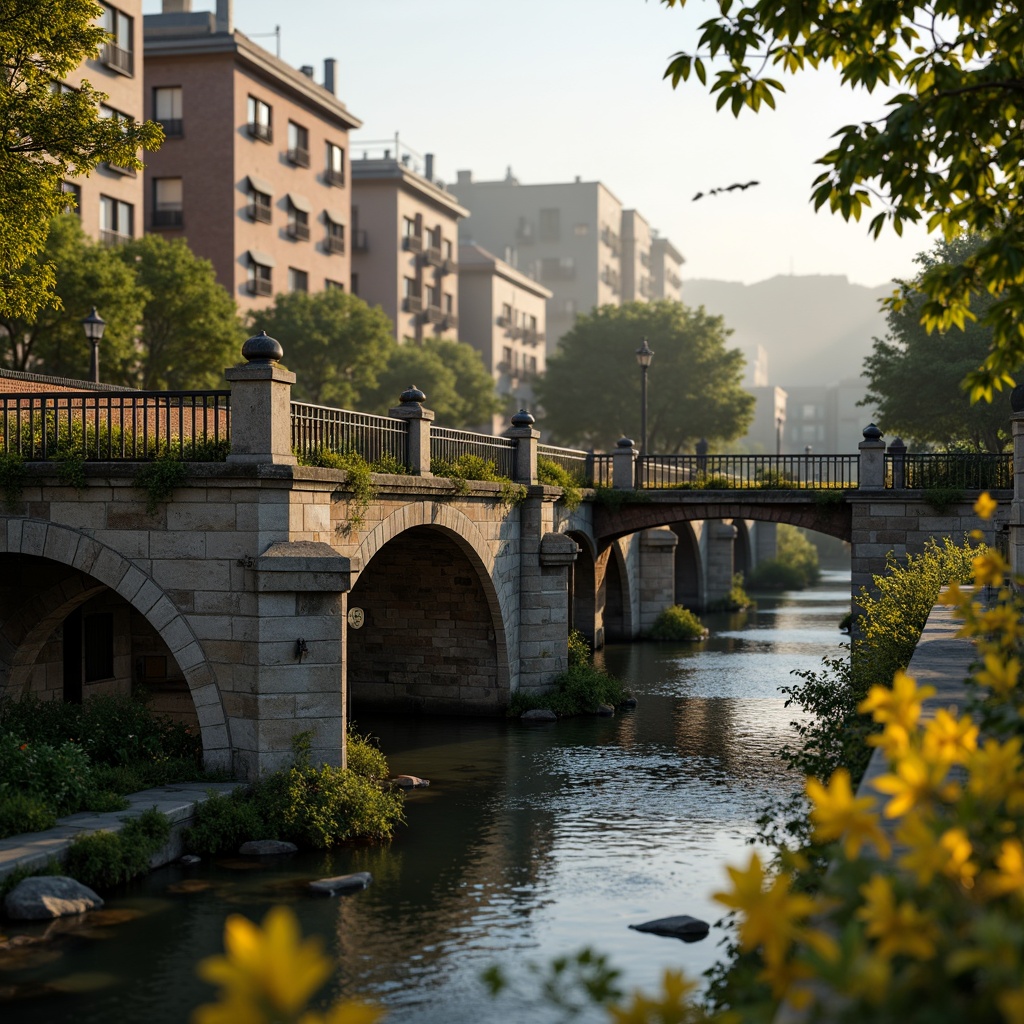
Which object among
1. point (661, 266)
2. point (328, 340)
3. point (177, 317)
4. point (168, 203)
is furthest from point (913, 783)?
point (661, 266)

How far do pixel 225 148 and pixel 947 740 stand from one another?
44.0 m

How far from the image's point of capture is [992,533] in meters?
25.9

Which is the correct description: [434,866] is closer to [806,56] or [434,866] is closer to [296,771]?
[296,771]

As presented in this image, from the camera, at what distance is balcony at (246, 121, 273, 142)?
46094 millimetres

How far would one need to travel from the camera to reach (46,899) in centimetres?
1216

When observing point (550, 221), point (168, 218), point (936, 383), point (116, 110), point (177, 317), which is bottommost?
point (936, 383)

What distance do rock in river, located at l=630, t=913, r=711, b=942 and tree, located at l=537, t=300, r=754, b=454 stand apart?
54.8 meters

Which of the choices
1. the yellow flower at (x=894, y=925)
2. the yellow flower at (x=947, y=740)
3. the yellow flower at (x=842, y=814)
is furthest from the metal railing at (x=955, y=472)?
the yellow flower at (x=894, y=925)

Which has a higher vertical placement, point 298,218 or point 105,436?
point 298,218

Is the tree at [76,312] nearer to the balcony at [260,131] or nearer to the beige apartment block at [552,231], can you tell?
the balcony at [260,131]

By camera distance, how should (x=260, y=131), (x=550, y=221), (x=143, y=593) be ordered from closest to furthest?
(x=143, y=593) → (x=260, y=131) → (x=550, y=221)

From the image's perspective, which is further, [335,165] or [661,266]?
[661,266]

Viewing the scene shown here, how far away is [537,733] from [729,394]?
45565 mm

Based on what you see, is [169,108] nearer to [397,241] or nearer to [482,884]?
[397,241]
